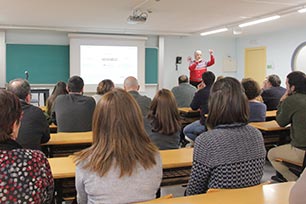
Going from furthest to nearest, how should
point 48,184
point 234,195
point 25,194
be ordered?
point 234,195 → point 48,184 → point 25,194

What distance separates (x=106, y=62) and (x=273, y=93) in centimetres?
530

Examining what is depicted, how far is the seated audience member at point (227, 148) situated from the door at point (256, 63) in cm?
815

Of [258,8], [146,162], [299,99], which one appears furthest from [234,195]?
[258,8]

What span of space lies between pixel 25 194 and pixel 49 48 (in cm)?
785

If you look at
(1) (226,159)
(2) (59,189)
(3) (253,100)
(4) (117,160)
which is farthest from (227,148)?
(3) (253,100)

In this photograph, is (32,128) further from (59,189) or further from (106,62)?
(106,62)

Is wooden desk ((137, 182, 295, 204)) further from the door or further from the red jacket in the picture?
the door

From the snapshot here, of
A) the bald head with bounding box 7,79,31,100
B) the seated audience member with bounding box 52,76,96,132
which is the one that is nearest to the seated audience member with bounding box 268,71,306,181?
the seated audience member with bounding box 52,76,96,132

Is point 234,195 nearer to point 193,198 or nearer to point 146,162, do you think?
point 193,198

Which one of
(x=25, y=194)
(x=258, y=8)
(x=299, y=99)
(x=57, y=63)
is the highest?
(x=258, y=8)

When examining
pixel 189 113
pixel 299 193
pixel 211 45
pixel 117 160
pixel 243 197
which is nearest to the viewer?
pixel 299 193

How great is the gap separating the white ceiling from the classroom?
0.06 ft

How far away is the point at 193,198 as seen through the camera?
1.62m

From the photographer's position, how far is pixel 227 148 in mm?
1837
